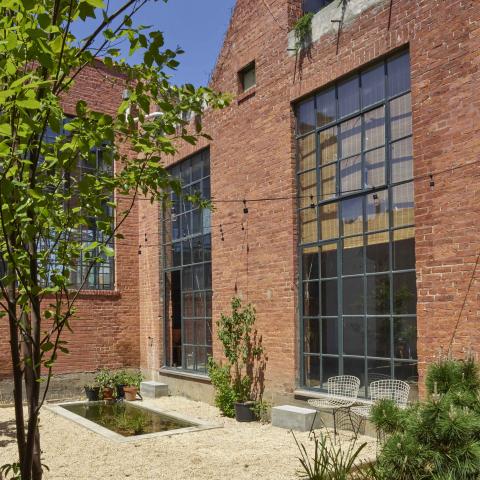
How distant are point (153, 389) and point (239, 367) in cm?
282

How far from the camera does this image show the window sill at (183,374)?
37.4 ft

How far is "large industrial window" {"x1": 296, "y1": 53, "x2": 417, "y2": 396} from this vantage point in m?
7.61

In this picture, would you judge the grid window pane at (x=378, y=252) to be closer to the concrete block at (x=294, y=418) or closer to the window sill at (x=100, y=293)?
the concrete block at (x=294, y=418)

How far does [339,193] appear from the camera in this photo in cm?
855

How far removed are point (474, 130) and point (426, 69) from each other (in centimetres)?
105

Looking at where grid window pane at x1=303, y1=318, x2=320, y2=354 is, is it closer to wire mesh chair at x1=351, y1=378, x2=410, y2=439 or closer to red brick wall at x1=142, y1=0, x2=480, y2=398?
red brick wall at x1=142, y1=0, x2=480, y2=398

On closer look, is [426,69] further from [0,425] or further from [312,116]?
[0,425]

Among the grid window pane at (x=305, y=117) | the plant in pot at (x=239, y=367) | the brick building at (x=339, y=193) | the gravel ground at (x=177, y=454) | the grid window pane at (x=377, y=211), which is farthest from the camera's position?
the plant in pot at (x=239, y=367)

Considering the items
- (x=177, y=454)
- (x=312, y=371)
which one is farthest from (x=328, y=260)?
(x=177, y=454)

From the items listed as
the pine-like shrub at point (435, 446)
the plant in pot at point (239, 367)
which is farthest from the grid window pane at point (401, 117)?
the pine-like shrub at point (435, 446)

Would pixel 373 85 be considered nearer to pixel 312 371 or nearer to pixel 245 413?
pixel 312 371

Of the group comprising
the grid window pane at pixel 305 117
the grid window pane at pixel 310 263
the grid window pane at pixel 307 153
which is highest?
the grid window pane at pixel 305 117

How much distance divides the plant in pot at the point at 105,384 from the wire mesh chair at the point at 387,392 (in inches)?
235

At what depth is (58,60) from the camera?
82.7 inches
